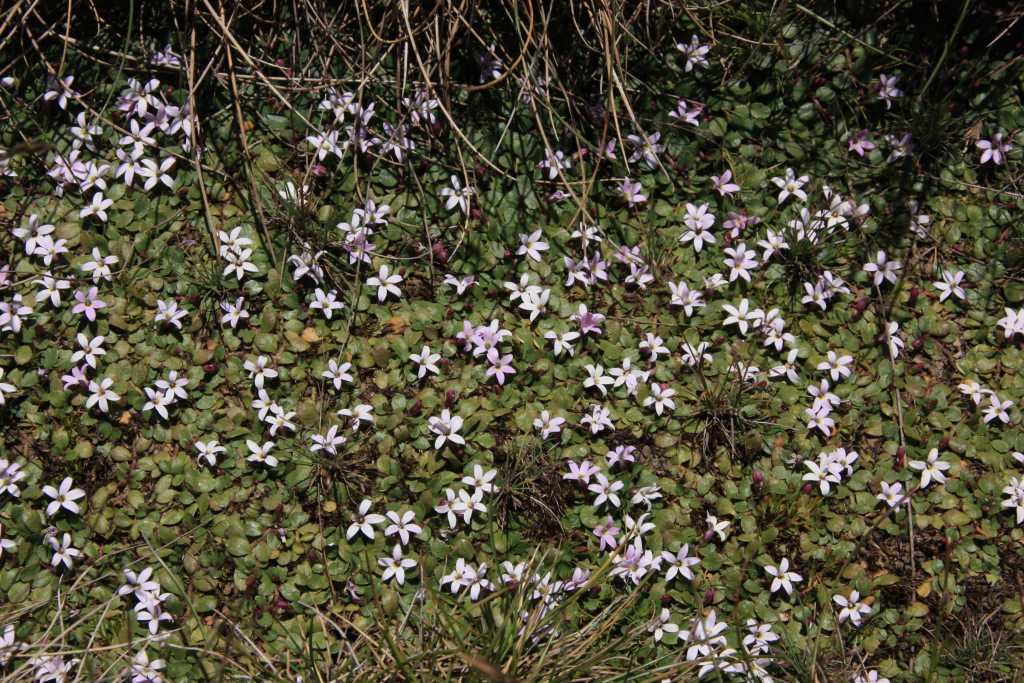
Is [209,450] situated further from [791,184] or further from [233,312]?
[791,184]

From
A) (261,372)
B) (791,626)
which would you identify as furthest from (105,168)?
(791,626)

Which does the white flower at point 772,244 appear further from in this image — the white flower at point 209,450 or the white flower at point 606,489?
the white flower at point 209,450

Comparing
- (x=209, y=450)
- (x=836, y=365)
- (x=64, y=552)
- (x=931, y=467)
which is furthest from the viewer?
(x=836, y=365)

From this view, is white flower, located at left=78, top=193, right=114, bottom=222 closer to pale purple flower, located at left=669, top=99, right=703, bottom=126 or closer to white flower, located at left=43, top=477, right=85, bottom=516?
white flower, located at left=43, top=477, right=85, bottom=516

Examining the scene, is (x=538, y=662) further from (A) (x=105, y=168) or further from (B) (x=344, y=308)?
(A) (x=105, y=168)

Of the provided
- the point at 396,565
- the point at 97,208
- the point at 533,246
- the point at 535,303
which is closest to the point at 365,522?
the point at 396,565

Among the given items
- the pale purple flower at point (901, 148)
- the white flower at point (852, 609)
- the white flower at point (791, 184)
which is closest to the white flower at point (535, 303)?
the white flower at point (791, 184)
